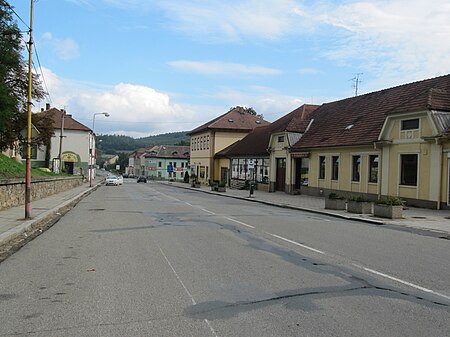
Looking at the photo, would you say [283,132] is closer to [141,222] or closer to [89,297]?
[141,222]

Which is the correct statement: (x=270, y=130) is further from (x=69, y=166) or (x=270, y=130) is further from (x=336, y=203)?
(x=69, y=166)

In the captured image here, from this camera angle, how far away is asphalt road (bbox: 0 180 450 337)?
17.4 ft

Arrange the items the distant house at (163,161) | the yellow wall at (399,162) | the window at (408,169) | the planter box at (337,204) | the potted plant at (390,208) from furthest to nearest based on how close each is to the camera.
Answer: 1. the distant house at (163,161)
2. the window at (408,169)
3. the planter box at (337,204)
4. the yellow wall at (399,162)
5. the potted plant at (390,208)

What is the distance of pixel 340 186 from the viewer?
1265 inches

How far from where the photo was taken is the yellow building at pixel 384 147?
23.3 m

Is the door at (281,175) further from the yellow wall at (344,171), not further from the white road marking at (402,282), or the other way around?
the white road marking at (402,282)

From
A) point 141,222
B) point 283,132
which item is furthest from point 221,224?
point 283,132

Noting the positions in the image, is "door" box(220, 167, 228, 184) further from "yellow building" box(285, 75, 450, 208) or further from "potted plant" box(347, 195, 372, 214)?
"potted plant" box(347, 195, 372, 214)

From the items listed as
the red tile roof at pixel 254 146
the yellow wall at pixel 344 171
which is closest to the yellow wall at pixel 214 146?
the red tile roof at pixel 254 146

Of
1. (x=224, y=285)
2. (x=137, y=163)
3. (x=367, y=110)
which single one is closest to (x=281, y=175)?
(x=367, y=110)

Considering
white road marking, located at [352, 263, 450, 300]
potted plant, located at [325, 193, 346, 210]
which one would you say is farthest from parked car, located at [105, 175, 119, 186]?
white road marking, located at [352, 263, 450, 300]

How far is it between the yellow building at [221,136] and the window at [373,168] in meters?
33.9

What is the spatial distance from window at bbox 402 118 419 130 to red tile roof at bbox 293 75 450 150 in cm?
61

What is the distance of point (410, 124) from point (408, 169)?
7.95ft
